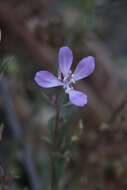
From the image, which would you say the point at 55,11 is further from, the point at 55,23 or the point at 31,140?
the point at 31,140

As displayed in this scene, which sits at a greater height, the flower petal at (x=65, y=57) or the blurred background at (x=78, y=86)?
the flower petal at (x=65, y=57)

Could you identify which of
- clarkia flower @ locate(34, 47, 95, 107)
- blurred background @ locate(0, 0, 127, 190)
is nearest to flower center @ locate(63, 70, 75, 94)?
clarkia flower @ locate(34, 47, 95, 107)

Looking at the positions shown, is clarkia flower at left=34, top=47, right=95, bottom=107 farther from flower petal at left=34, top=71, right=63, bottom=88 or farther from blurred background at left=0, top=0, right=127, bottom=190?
blurred background at left=0, top=0, right=127, bottom=190

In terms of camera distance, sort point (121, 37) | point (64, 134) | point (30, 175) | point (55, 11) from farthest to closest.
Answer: point (121, 37) < point (55, 11) < point (30, 175) < point (64, 134)

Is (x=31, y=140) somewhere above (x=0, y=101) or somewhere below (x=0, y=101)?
below

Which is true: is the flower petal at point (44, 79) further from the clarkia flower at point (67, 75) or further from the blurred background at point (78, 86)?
the blurred background at point (78, 86)

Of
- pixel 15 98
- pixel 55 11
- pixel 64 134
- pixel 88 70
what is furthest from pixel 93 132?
pixel 88 70

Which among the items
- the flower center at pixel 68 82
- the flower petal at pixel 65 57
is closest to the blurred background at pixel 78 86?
the flower center at pixel 68 82
